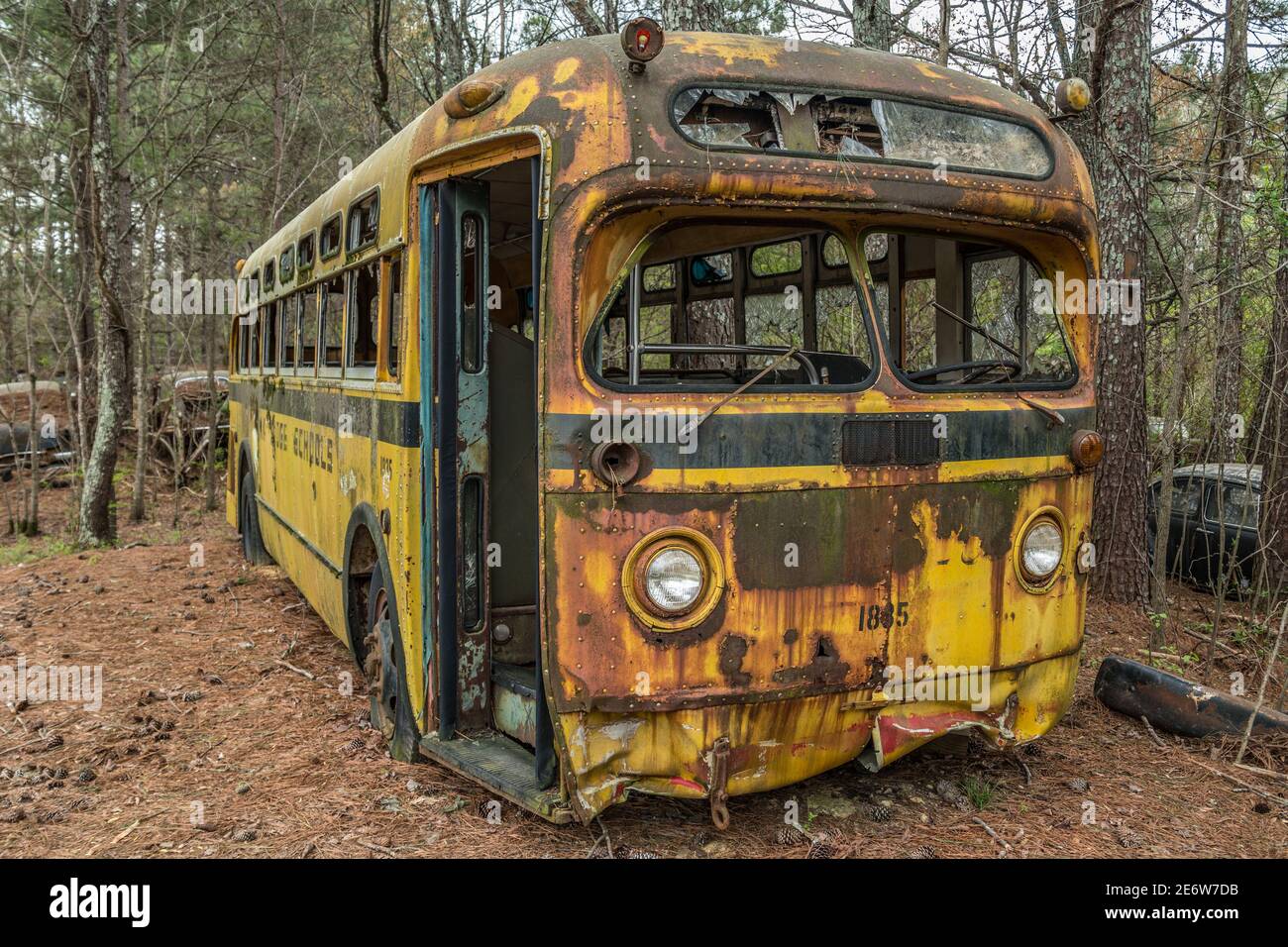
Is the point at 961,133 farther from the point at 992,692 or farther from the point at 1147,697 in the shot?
the point at 1147,697

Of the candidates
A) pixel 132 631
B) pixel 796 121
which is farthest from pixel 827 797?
pixel 132 631

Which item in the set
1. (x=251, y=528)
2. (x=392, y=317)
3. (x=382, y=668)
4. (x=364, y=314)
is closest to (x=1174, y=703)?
(x=382, y=668)

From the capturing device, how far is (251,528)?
10656mm

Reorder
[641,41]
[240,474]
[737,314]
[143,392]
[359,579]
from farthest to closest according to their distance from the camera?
[143,392] < [240,474] < [359,579] < [737,314] < [641,41]

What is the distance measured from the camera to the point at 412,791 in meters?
4.77

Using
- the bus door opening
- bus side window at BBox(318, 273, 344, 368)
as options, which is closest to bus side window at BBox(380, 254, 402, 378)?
the bus door opening

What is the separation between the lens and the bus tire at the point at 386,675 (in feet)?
16.3

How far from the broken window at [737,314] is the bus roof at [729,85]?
324 millimetres

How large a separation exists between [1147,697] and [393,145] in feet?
15.5

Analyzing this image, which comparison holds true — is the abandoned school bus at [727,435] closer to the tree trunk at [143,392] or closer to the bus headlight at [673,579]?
the bus headlight at [673,579]

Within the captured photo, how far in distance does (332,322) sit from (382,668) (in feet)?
7.47

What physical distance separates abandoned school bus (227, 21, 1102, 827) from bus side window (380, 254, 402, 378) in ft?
0.08

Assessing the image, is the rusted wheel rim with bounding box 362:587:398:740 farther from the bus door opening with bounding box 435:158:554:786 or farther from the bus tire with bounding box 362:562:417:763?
the bus door opening with bounding box 435:158:554:786

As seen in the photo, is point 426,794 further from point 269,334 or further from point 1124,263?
point 1124,263
